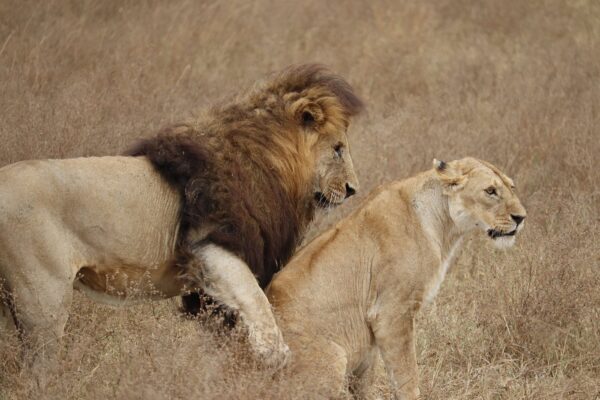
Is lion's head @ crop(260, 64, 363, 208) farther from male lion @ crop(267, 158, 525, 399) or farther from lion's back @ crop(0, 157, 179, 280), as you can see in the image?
lion's back @ crop(0, 157, 179, 280)

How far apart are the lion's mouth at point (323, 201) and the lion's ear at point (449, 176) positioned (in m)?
0.53

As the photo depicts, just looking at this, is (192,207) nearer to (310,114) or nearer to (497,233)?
(310,114)

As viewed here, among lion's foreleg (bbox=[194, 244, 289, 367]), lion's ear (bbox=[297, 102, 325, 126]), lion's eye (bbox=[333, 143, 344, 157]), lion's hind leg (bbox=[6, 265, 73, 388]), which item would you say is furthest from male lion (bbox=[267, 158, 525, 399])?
lion's hind leg (bbox=[6, 265, 73, 388])

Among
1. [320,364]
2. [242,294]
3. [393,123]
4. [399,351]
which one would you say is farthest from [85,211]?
[393,123]

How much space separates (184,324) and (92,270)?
0.65 m

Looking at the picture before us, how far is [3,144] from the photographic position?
6.40m

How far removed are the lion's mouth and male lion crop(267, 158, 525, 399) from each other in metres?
0.15

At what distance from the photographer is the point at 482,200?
5191 millimetres

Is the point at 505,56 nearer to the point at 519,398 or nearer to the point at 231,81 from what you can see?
the point at 231,81

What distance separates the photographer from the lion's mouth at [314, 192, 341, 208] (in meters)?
5.38

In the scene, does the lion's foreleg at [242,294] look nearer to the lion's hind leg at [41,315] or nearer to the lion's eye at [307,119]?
the lion's hind leg at [41,315]

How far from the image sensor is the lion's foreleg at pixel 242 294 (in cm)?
477

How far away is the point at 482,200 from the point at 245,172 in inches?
45.0

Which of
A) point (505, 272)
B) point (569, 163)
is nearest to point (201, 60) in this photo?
point (569, 163)
